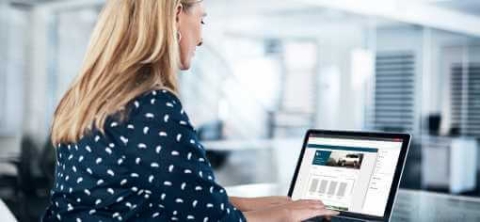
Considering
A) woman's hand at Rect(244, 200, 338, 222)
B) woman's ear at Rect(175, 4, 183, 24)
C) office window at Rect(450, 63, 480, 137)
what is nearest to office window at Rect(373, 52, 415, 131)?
office window at Rect(450, 63, 480, 137)

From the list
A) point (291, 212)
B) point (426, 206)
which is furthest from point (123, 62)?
point (426, 206)

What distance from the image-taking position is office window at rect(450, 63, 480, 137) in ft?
23.6

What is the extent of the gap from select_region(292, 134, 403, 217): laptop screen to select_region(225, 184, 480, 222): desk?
0.23m

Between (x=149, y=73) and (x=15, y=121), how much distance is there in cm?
284

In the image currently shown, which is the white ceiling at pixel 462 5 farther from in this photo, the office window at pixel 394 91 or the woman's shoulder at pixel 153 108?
the woman's shoulder at pixel 153 108

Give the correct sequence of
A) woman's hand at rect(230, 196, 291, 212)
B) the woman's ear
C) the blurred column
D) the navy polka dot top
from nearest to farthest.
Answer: the navy polka dot top < the woman's ear < woman's hand at rect(230, 196, 291, 212) < the blurred column

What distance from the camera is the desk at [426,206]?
177 cm

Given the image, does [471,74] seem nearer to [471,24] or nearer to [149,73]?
[471,24]

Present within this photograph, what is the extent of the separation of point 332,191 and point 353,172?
6 centimetres

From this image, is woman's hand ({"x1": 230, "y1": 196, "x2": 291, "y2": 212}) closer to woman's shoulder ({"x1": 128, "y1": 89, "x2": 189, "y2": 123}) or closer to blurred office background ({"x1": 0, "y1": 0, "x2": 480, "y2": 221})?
woman's shoulder ({"x1": 128, "y1": 89, "x2": 189, "y2": 123})

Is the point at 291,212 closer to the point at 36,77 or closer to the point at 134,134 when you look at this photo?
the point at 134,134

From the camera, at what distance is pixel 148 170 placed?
117cm

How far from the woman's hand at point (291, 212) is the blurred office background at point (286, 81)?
2721 mm

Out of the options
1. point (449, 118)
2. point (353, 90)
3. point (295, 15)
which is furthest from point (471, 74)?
point (295, 15)
